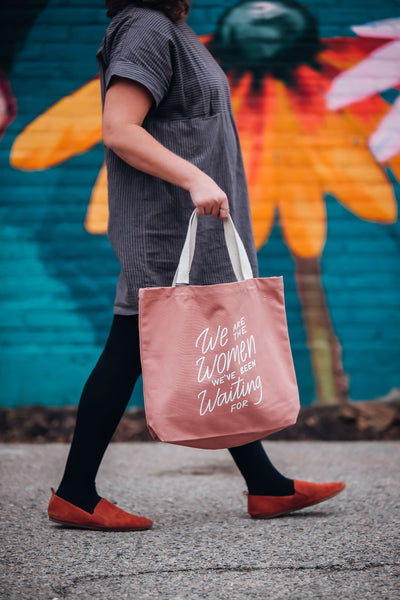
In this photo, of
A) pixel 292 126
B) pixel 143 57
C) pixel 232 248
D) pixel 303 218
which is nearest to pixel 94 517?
pixel 232 248

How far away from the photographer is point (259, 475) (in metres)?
2.00

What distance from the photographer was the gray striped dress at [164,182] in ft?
5.91

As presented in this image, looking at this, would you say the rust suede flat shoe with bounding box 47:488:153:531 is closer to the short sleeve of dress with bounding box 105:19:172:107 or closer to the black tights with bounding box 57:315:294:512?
the black tights with bounding box 57:315:294:512

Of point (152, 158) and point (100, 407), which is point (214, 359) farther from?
point (152, 158)

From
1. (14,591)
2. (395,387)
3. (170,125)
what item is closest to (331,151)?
(395,387)

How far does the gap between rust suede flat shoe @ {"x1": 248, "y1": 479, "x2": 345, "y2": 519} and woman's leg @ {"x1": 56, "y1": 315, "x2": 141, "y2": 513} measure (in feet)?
1.74

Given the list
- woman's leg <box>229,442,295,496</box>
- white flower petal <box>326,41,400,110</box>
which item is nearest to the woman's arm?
woman's leg <box>229,442,295,496</box>

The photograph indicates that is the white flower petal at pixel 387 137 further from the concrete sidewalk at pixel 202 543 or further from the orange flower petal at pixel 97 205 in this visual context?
the concrete sidewalk at pixel 202 543

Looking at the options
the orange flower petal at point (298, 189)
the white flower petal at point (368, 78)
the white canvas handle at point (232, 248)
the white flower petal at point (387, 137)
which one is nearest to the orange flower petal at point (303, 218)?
the orange flower petal at point (298, 189)

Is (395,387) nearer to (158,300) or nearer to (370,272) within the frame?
(370,272)

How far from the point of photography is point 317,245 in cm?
362

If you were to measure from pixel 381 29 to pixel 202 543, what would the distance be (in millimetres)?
3060

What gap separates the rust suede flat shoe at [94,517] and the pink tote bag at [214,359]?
41 centimetres

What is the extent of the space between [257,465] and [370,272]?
1.94m
